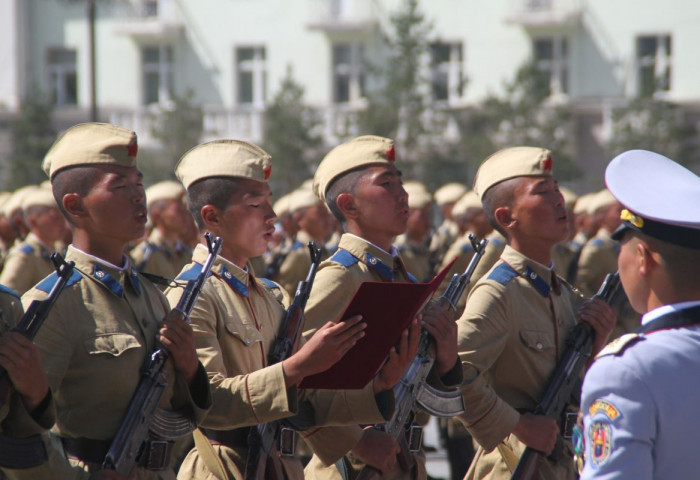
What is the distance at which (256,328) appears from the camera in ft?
13.9

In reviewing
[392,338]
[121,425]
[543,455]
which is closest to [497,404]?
[543,455]

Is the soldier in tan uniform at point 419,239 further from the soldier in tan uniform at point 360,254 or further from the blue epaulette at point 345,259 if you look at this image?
the blue epaulette at point 345,259

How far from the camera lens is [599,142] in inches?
1190

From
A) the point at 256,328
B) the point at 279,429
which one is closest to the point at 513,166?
the point at 256,328

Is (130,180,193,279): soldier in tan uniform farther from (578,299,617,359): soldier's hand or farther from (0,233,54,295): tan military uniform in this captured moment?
(578,299,617,359): soldier's hand

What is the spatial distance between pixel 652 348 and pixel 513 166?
8.62ft

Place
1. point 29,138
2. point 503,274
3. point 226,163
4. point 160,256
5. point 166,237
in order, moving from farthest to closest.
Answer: point 29,138, point 166,237, point 160,256, point 503,274, point 226,163

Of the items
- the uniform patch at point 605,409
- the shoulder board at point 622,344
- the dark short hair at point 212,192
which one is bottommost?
the uniform patch at point 605,409

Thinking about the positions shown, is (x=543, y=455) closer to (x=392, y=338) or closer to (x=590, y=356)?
(x=590, y=356)

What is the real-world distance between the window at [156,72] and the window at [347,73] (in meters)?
5.37

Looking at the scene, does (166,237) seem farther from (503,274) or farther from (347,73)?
(347,73)

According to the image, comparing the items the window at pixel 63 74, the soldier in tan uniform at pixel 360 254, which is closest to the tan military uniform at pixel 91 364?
the soldier in tan uniform at pixel 360 254

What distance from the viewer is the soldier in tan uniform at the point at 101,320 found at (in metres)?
3.67

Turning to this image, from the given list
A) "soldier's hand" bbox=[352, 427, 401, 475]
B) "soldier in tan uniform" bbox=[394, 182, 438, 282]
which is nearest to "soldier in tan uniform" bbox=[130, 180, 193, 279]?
"soldier in tan uniform" bbox=[394, 182, 438, 282]
